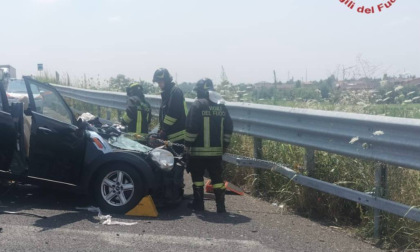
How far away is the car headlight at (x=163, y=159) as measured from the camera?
22.0ft

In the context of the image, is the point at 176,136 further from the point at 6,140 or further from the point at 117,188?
the point at 6,140

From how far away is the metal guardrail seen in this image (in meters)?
5.42

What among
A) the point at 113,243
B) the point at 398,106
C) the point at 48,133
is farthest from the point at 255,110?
the point at 113,243

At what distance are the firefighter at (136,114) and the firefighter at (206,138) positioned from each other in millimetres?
2081

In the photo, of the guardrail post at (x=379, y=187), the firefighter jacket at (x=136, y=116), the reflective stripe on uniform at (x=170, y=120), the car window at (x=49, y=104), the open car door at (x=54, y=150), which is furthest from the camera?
the firefighter jacket at (x=136, y=116)

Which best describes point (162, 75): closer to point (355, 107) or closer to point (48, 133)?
point (48, 133)

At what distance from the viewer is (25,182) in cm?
687

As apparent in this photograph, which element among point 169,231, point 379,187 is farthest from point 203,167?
point 379,187

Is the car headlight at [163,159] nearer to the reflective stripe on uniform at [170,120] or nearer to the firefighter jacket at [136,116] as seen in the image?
the reflective stripe on uniform at [170,120]

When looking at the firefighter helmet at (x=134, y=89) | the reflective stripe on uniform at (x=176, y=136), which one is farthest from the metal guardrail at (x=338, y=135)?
the firefighter helmet at (x=134, y=89)

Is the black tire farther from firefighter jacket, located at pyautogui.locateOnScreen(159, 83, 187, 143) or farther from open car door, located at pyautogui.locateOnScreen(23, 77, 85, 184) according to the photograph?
firefighter jacket, located at pyautogui.locateOnScreen(159, 83, 187, 143)

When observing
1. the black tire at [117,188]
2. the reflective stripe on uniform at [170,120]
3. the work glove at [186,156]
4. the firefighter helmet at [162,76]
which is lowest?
the black tire at [117,188]

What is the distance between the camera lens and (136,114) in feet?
29.3

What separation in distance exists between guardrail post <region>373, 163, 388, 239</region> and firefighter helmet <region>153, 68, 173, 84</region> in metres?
3.40
